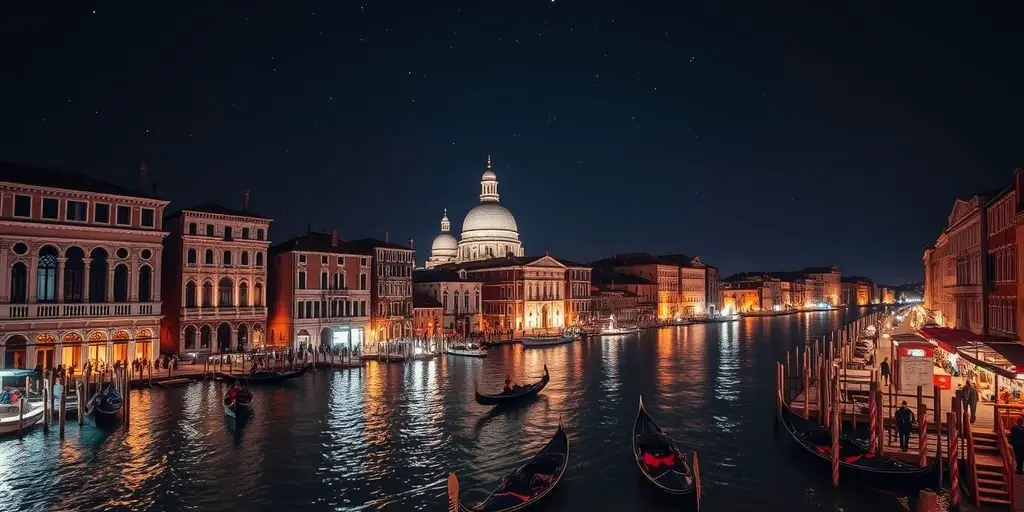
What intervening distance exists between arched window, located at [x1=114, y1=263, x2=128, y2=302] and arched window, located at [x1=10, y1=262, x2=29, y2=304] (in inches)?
142

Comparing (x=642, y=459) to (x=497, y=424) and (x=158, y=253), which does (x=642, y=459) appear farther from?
(x=158, y=253)

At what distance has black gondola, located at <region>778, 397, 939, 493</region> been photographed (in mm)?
14586

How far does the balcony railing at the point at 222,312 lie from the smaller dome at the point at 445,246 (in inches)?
1991

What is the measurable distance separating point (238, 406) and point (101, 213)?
554 inches

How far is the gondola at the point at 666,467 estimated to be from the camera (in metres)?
14.4

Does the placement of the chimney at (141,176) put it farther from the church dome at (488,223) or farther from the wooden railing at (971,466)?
the church dome at (488,223)

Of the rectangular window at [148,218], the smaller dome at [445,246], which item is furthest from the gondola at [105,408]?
the smaller dome at [445,246]

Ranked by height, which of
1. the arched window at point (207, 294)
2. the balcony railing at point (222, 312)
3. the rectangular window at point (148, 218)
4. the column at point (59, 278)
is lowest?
the balcony railing at point (222, 312)

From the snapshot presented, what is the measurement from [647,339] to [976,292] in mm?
38611

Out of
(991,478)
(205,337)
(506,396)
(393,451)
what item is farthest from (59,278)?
(991,478)

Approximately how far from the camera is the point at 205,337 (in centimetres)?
3703

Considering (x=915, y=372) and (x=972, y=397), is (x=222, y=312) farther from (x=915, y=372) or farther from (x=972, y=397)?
(x=972, y=397)

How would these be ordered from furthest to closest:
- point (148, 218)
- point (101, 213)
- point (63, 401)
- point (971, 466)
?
point (148, 218) < point (101, 213) < point (63, 401) < point (971, 466)

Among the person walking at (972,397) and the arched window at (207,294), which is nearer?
the person walking at (972,397)
